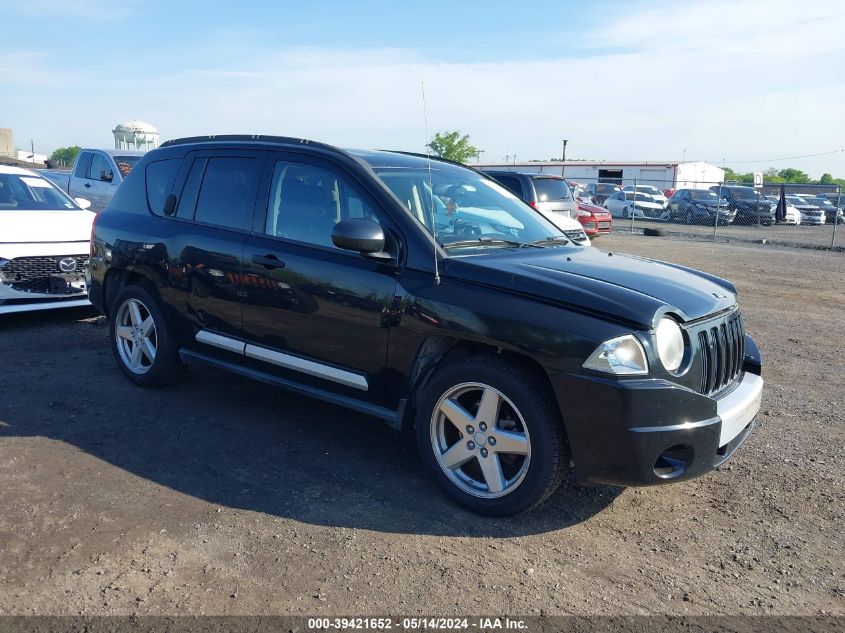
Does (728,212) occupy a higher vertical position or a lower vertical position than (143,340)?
higher

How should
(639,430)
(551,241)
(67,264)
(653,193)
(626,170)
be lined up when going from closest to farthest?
1. (639,430)
2. (551,241)
3. (67,264)
4. (653,193)
5. (626,170)

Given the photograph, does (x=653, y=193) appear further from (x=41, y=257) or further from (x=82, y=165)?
(x=41, y=257)

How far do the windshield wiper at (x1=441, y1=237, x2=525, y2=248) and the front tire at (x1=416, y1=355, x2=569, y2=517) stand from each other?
75 centimetres

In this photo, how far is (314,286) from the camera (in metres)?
4.47

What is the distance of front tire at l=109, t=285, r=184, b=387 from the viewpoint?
5.55m

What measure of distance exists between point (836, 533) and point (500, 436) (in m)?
1.78

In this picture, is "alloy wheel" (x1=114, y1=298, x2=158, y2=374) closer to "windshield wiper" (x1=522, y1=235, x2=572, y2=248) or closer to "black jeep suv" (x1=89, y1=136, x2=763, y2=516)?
"black jeep suv" (x1=89, y1=136, x2=763, y2=516)

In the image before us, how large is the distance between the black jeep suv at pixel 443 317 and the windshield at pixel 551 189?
9.02 metres

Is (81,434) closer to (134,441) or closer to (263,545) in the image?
(134,441)

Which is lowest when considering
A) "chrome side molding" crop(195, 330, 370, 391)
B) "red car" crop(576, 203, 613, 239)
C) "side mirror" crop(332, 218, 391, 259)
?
"chrome side molding" crop(195, 330, 370, 391)

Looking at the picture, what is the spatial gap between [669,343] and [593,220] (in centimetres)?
1626

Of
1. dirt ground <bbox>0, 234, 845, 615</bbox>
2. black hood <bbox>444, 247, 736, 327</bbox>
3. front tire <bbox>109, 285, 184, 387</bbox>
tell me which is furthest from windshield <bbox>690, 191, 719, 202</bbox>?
front tire <bbox>109, 285, 184, 387</bbox>

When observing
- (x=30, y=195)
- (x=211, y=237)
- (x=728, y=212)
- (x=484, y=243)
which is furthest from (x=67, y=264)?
(x=728, y=212)

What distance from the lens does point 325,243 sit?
455 centimetres
